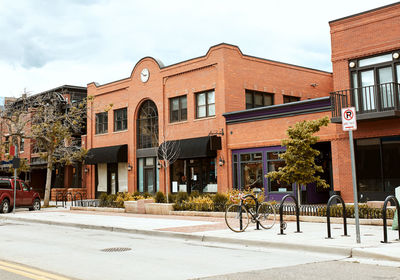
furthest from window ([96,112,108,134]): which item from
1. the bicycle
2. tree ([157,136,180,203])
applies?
the bicycle

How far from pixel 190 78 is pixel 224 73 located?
3.02 metres

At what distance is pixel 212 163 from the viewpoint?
87.2 ft

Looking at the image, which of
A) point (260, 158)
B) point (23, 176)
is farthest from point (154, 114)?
point (23, 176)

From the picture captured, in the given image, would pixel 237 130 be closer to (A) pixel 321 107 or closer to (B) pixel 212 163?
(B) pixel 212 163

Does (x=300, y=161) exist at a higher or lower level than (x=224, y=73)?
lower

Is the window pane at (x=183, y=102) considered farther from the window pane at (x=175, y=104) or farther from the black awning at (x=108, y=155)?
the black awning at (x=108, y=155)

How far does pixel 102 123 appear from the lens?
35.7 meters

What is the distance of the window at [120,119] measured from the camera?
3350 centimetres

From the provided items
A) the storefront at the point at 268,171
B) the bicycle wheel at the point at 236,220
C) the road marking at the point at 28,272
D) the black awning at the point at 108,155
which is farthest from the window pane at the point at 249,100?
the road marking at the point at 28,272

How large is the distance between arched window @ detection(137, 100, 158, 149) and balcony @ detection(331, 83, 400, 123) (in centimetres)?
1374

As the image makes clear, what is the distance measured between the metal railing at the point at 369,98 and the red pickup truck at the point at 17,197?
17237 mm

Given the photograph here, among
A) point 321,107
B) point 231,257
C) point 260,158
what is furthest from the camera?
point 260,158

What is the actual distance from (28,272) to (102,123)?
2874cm

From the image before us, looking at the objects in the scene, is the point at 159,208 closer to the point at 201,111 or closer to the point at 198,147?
the point at 198,147
